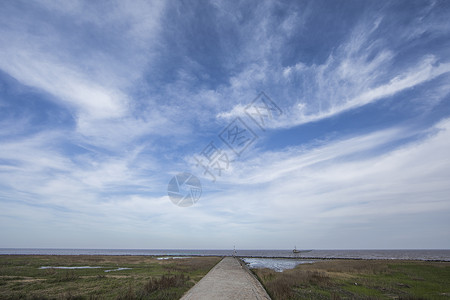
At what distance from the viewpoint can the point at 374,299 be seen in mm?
13172

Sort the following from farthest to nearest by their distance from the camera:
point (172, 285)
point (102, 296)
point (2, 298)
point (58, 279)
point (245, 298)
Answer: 1. point (58, 279)
2. point (172, 285)
3. point (102, 296)
4. point (2, 298)
5. point (245, 298)

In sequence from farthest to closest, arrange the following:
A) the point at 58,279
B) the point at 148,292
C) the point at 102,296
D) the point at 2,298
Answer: the point at 58,279 < the point at 148,292 < the point at 102,296 < the point at 2,298

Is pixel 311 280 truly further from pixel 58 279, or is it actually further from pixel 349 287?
pixel 58 279

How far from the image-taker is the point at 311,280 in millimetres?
19859

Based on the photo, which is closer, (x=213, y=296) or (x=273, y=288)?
(x=213, y=296)

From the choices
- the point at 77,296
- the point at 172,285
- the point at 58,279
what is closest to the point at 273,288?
the point at 172,285

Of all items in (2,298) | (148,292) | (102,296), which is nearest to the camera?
(2,298)

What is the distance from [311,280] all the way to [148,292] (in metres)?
13.6

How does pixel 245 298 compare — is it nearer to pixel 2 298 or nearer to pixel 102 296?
pixel 102 296

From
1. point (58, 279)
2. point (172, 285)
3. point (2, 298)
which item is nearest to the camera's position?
point (2, 298)

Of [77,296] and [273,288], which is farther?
[273,288]

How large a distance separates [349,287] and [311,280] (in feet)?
10.6

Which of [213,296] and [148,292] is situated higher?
[213,296]

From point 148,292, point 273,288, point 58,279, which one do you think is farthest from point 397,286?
point 58,279
